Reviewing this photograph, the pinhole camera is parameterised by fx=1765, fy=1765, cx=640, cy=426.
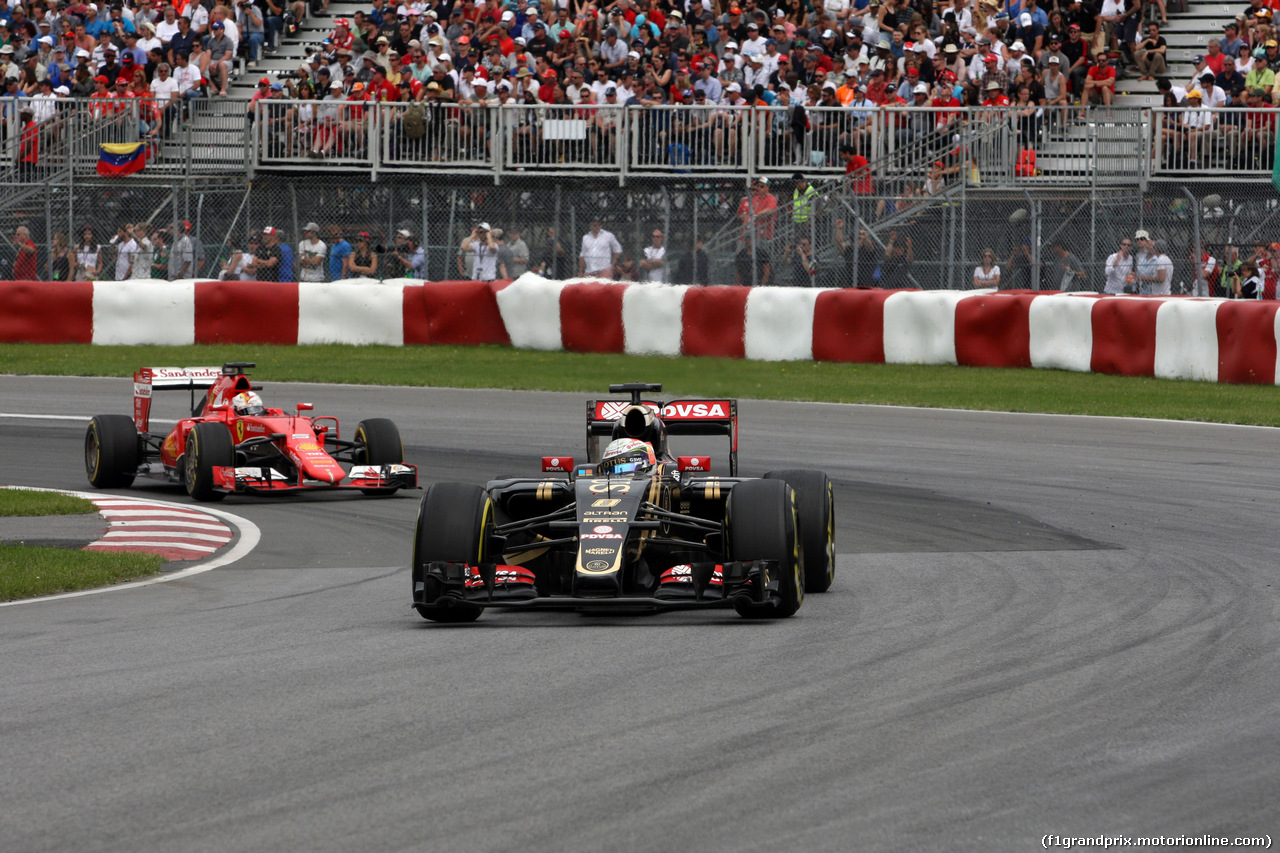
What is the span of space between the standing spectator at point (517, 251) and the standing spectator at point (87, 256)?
5235 mm

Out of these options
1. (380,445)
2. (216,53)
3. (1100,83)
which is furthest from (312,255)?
(380,445)

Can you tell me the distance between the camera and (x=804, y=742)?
5.27 meters

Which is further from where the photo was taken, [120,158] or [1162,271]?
[120,158]

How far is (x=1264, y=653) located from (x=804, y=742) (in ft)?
7.55

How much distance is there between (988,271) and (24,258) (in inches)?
470

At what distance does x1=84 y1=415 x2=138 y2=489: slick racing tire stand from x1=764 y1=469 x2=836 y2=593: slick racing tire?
584cm

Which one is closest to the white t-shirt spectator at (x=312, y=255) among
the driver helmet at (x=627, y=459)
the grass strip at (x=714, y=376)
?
the grass strip at (x=714, y=376)

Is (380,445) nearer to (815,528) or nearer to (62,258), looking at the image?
(815,528)

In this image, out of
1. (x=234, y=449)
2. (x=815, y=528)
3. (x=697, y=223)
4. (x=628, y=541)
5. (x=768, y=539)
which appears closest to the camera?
(x=768, y=539)

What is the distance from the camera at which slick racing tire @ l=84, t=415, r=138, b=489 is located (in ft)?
40.9

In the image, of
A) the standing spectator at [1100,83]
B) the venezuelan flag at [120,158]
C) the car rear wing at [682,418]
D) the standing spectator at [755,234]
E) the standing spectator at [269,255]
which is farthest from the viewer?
the venezuelan flag at [120,158]

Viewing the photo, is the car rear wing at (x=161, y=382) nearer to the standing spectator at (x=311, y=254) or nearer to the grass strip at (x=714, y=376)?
the grass strip at (x=714, y=376)

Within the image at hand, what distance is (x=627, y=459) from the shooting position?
8281 mm

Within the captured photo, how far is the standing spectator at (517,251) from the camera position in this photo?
70.9 feet
